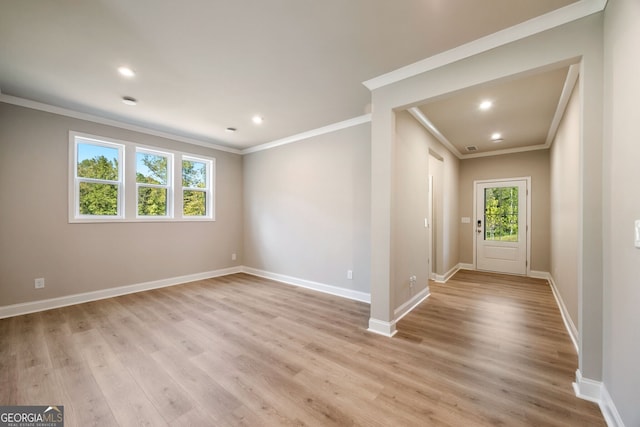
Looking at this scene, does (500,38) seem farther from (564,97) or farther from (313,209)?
(313,209)

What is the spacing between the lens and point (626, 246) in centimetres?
142

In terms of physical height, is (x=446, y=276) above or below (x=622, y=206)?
below

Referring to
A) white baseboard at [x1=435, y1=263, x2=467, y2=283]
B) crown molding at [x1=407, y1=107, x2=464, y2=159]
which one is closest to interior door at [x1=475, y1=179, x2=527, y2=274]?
white baseboard at [x1=435, y1=263, x2=467, y2=283]

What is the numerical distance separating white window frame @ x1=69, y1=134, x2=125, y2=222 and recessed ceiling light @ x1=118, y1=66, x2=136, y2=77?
1831 mm

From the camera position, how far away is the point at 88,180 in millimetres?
3924

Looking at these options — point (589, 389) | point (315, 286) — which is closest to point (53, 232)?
point (315, 286)

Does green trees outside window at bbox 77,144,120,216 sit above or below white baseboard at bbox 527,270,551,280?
above

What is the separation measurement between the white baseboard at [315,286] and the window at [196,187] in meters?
1.64

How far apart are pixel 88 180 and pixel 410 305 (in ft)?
16.4

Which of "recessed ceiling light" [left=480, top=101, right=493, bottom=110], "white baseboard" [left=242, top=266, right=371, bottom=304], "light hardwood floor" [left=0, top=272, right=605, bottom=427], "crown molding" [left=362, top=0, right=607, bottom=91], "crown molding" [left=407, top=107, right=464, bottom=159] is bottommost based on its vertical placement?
"light hardwood floor" [left=0, top=272, right=605, bottom=427]

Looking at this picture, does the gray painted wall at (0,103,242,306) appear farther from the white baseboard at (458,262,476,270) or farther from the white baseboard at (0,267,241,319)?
the white baseboard at (458,262,476,270)

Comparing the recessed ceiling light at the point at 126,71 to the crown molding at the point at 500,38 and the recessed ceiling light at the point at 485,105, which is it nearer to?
the crown molding at the point at 500,38

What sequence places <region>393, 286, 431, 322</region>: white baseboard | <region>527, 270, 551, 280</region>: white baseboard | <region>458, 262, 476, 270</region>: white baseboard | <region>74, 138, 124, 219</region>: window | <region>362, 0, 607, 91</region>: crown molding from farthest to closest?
<region>458, 262, 476, 270</region>: white baseboard < <region>527, 270, 551, 280</region>: white baseboard < <region>74, 138, 124, 219</region>: window < <region>393, 286, 431, 322</region>: white baseboard < <region>362, 0, 607, 91</region>: crown molding

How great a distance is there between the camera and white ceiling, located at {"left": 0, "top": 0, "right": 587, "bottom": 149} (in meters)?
1.88
